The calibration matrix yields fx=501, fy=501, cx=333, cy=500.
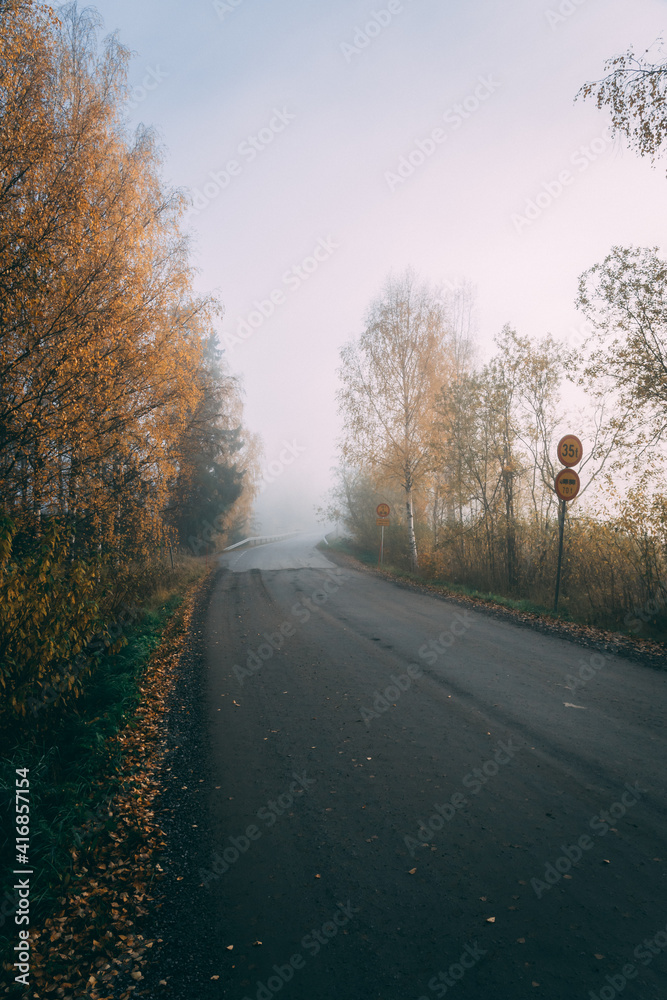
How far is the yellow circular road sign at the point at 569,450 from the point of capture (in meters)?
11.0

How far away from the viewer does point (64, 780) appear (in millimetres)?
4309

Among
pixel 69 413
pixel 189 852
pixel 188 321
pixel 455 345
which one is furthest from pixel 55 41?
pixel 455 345

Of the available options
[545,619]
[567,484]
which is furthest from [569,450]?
[545,619]

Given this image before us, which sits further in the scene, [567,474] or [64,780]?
[567,474]

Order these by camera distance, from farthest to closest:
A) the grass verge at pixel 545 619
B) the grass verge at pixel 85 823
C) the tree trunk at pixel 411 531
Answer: the tree trunk at pixel 411 531 < the grass verge at pixel 545 619 < the grass verge at pixel 85 823

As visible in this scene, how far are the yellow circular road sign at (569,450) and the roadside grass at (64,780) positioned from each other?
9.43 m

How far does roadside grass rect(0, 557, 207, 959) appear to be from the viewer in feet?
10.5

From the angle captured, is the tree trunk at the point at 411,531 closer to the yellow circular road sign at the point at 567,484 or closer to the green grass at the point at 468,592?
the green grass at the point at 468,592

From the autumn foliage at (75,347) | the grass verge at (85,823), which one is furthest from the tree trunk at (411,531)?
the grass verge at (85,823)

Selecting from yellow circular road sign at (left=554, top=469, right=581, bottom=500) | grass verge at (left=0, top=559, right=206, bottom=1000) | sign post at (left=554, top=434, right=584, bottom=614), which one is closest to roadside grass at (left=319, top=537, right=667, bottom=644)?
sign post at (left=554, top=434, right=584, bottom=614)

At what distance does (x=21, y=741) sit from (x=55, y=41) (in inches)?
418

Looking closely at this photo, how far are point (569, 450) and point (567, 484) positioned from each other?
30.3 inches

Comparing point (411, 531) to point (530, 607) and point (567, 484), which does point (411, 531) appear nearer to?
point (530, 607)

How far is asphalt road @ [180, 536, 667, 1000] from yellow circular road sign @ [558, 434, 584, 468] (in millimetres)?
4874
